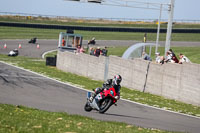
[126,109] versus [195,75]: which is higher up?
[195,75]

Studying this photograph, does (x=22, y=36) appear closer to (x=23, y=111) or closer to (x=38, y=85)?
(x=38, y=85)

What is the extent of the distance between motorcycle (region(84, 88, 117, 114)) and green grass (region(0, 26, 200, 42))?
4822cm

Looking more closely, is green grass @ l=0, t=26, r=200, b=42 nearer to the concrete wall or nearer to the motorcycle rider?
the concrete wall

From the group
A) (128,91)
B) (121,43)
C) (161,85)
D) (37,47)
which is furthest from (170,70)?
(121,43)

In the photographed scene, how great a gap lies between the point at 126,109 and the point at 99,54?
13.4 metres

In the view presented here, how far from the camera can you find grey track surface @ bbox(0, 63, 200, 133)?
14.2 meters

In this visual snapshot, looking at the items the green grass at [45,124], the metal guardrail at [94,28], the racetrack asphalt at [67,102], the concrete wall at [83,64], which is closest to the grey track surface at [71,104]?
the racetrack asphalt at [67,102]

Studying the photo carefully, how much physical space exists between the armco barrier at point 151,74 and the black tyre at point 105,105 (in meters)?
5.88

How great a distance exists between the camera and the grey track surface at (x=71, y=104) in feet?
46.5

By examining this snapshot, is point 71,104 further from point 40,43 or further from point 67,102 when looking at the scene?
point 40,43

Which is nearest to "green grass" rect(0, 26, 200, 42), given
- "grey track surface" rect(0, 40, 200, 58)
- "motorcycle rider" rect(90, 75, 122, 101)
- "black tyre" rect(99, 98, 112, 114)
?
"grey track surface" rect(0, 40, 200, 58)

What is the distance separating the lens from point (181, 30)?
70.6 m

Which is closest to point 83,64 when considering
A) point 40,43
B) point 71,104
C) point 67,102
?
point 67,102

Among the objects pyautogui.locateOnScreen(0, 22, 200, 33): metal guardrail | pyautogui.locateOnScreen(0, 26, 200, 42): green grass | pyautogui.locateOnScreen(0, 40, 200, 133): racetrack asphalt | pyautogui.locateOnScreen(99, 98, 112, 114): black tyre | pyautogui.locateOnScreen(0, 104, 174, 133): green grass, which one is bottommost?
pyautogui.locateOnScreen(0, 40, 200, 133): racetrack asphalt
